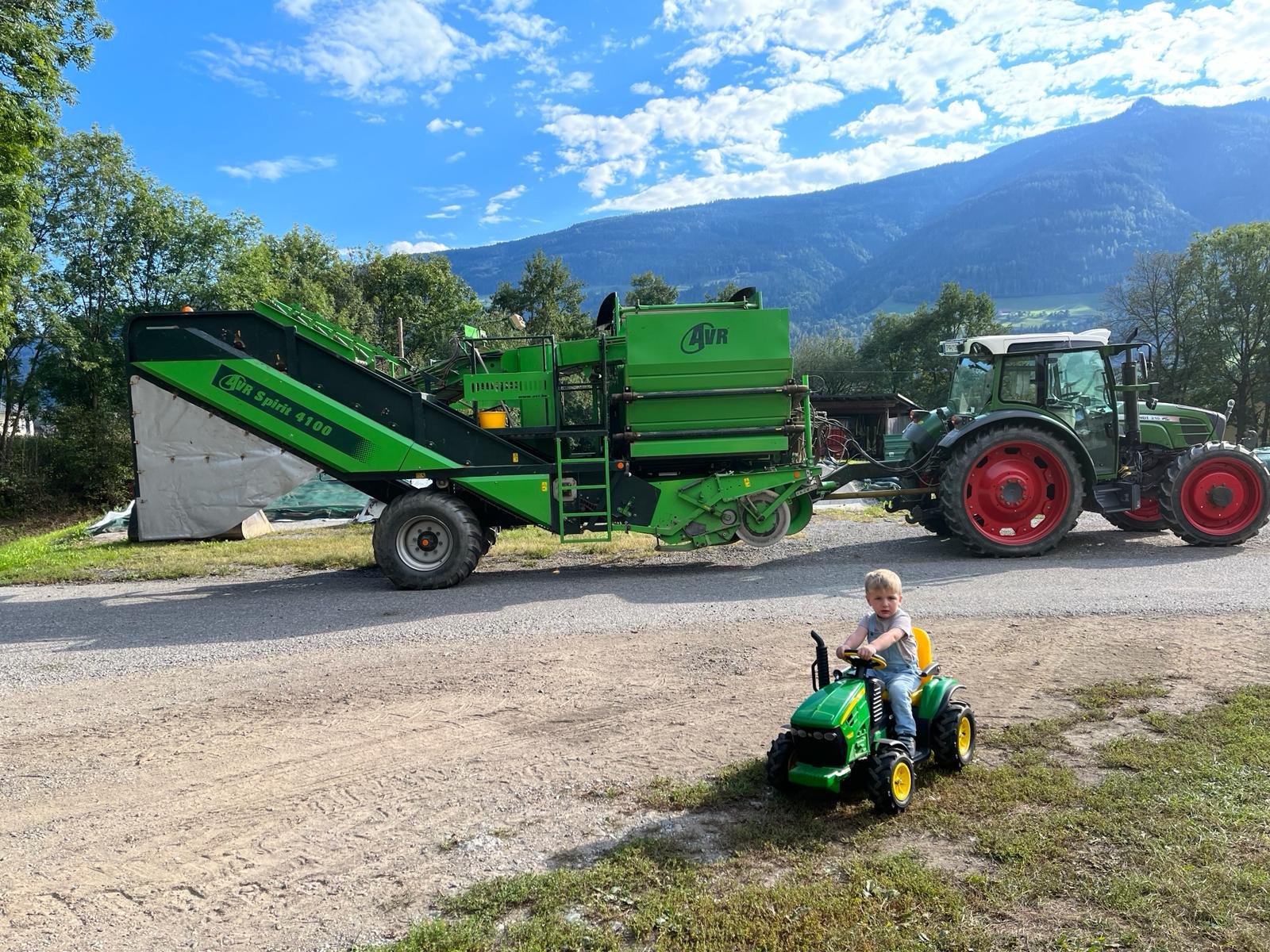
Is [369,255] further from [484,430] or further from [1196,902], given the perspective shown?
[1196,902]

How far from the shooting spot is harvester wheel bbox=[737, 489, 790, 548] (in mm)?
9461

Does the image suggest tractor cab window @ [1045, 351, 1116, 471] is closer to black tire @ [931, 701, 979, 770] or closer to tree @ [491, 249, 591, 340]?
black tire @ [931, 701, 979, 770]

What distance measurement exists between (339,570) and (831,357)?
2281 inches

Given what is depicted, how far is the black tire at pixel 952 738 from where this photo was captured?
3.86 meters

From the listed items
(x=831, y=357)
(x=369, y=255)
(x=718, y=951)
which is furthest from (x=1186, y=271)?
(x=718, y=951)

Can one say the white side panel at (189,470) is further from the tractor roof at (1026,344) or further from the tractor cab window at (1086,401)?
the tractor cab window at (1086,401)

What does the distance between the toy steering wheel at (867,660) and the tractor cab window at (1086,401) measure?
25.4ft

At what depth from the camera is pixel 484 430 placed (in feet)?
30.2

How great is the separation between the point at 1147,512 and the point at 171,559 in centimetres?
1374

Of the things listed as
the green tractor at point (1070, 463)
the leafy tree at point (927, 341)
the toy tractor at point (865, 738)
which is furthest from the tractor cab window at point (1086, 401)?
the leafy tree at point (927, 341)

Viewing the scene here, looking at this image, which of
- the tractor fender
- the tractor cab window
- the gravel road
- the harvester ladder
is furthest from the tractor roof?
the harvester ladder

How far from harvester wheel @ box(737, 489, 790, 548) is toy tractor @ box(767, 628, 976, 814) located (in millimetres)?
5345

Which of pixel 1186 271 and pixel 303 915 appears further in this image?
pixel 1186 271

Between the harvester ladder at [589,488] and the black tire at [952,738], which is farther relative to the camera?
the harvester ladder at [589,488]
